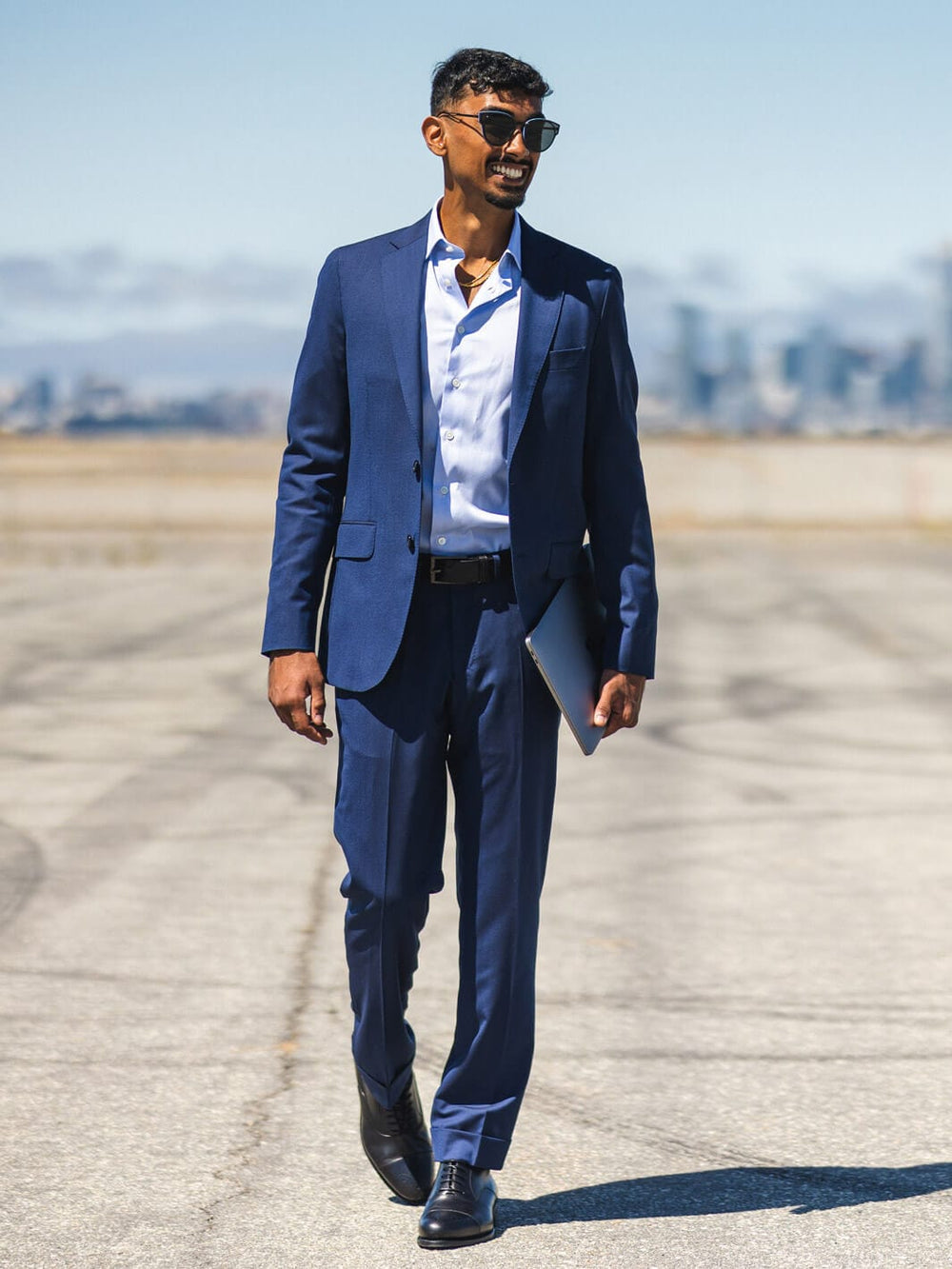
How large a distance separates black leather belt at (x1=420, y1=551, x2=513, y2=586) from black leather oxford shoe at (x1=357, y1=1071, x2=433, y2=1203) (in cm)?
100

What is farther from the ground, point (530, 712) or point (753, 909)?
point (530, 712)

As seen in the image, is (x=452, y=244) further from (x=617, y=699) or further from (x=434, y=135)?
(x=617, y=699)

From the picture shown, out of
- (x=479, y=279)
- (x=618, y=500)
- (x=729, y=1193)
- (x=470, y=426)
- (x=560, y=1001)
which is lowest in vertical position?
(x=560, y=1001)

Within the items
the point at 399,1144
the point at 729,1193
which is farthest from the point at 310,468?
the point at 729,1193

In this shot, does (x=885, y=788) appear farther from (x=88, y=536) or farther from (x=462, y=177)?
(x=88, y=536)

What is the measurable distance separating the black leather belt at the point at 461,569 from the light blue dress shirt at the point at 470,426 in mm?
→ 22

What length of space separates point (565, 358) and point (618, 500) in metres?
0.30

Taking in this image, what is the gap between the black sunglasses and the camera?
347cm

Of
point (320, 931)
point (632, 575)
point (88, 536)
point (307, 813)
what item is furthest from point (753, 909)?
point (88, 536)

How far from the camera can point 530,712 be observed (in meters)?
3.57

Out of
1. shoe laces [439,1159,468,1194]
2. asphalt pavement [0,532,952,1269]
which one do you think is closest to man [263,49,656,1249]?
shoe laces [439,1159,468,1194]

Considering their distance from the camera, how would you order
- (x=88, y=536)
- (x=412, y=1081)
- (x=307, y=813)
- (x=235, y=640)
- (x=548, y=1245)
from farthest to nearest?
(x=88, y=536), (x=235, y=640), (x=307, y=813), (x=412, y=1081), (x=548, y=1245)

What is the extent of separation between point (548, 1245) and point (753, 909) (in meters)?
2.79

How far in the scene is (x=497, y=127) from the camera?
3482 millimetres
